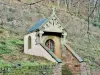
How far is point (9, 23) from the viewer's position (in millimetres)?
29031

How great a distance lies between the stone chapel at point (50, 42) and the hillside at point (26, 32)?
843mm

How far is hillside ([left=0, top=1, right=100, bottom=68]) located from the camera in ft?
65.4

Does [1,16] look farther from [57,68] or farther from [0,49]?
[57,68]

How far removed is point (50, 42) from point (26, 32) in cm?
839

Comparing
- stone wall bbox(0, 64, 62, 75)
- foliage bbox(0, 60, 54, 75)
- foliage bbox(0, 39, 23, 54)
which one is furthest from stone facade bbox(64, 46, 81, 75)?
foliage bbox(0, 39, 23, 54)

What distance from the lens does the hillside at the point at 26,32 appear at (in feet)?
65.4

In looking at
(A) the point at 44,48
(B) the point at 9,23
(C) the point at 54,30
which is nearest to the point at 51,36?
(C) the point at 54,30

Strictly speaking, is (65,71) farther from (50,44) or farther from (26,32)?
(26,32)

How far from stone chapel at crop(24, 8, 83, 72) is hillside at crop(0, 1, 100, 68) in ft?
2.77

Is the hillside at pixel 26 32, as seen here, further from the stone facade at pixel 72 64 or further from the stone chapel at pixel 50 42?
the stone facade at pixel 72 64

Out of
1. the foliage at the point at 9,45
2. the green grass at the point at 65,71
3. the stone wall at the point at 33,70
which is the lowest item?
the green grass at the point at 65,71

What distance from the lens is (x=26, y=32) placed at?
1048 inches

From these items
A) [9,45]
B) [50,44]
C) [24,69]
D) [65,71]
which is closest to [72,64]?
[65,71]

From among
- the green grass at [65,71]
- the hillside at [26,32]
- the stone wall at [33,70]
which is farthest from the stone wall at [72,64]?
the hillside at [26,32]
